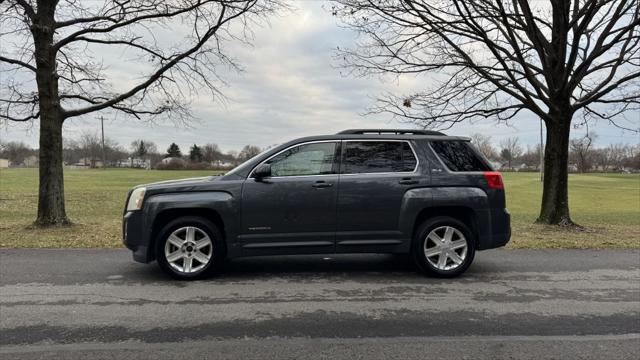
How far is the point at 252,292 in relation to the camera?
5.51m

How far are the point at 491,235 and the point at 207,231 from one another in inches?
148

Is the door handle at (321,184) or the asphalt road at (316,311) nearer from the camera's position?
the asphalt road at (316,311)

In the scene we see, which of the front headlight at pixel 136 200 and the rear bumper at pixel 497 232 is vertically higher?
the front headlight at pixel 136 200

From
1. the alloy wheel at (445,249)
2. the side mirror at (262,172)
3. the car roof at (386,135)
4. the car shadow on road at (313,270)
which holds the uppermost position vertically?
the car roof at (386,135)

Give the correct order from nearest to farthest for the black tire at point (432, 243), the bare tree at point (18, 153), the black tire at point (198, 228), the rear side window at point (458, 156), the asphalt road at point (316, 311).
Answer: the asphalt road at point (316, 311)
the black tire at point (198, 228)
the black tire at point (432, 243)
the rear side window at point (458, 156)
the bare tree at point (18, 153)

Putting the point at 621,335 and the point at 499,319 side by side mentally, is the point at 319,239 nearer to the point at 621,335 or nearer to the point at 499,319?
the point at 499,319

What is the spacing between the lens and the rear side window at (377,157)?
6352mm

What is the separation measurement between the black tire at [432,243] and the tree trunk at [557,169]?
7041 millimetres

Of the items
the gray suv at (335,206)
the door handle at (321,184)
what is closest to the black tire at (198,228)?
the gray suv at (335,206)

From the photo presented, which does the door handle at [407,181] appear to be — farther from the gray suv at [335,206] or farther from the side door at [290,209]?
the side door at [290,209]

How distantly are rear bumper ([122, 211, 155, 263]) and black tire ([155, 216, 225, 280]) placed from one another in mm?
136

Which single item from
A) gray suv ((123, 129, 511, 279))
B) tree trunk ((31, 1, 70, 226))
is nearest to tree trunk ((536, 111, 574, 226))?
gray suv ((123, 129, 511, 279))

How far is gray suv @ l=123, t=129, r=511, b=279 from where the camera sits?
6027mm

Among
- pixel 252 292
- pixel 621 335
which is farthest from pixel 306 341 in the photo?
pixel 621 335
